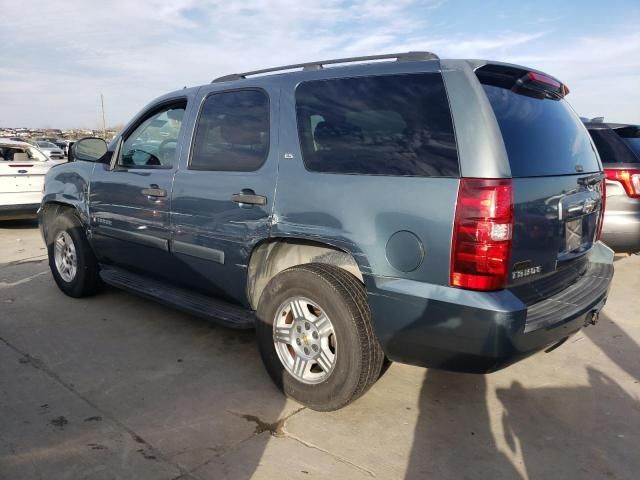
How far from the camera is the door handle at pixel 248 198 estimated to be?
123 inches

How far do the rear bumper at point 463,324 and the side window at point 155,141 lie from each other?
2096 millimetres

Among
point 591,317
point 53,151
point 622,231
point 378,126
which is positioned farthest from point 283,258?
point 53,151

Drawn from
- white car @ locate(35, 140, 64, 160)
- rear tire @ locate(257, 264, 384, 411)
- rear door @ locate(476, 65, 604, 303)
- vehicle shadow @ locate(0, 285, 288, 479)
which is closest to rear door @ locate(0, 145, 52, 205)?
vehicle shadow @ locate(0, 285, 288, 479)

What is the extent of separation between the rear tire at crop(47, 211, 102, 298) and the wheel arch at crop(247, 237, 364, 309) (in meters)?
2.18

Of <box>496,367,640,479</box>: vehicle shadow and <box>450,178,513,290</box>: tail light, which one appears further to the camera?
<box>496,367,640,479</box>: vehicle shadow

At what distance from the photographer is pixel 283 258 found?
334 centimetres

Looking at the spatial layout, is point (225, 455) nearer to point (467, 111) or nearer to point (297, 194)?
point (297, 194)

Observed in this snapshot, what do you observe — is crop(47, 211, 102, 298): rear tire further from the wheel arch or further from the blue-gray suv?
the wheel arch

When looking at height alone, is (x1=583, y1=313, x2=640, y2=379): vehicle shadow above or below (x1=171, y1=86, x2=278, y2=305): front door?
below

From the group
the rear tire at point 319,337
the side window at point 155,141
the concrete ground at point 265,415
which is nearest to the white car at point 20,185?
the concrete ground at point 265,415

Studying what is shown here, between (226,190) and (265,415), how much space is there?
55.5 inches

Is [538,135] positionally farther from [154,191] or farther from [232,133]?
[154,191]

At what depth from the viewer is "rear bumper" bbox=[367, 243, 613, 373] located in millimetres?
2328

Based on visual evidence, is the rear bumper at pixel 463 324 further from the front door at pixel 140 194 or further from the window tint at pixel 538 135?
the front door at pixel 140 194
